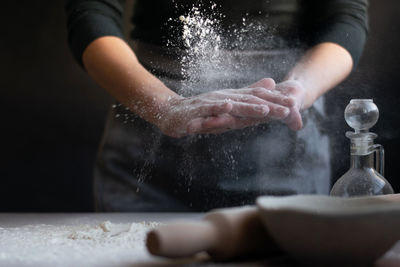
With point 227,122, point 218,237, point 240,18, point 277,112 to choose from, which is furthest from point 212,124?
point 218,237

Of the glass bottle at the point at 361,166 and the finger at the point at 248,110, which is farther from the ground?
the finger at the point at 248,110

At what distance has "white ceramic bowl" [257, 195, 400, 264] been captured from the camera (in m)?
0.52

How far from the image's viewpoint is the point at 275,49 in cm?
110

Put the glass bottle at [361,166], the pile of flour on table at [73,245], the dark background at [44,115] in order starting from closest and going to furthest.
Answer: the pile of flour on table at [73,245] → the glass bottle at [361,166] → the dark background at [44,115]

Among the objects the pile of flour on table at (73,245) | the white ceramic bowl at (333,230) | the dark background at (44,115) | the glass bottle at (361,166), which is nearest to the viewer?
the white ceramic bowl at (333,230)

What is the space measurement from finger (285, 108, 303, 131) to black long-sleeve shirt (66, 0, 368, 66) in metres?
0.16

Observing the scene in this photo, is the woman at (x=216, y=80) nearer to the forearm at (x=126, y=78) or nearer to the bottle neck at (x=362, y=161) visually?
the forearm at (x=126, y=78)

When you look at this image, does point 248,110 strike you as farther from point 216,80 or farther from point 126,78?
point 126,78

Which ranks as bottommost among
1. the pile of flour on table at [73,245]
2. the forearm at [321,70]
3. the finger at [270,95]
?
the pile of flour on table at [73,245]

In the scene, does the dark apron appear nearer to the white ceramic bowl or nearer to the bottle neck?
the bottle neck

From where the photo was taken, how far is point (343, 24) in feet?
3.53

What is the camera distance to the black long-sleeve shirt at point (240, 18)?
1.08 metres

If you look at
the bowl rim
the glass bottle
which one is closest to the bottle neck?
the glass bottle

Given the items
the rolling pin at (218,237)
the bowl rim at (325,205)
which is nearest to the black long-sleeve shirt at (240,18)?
the bowl rim at (325,205)
